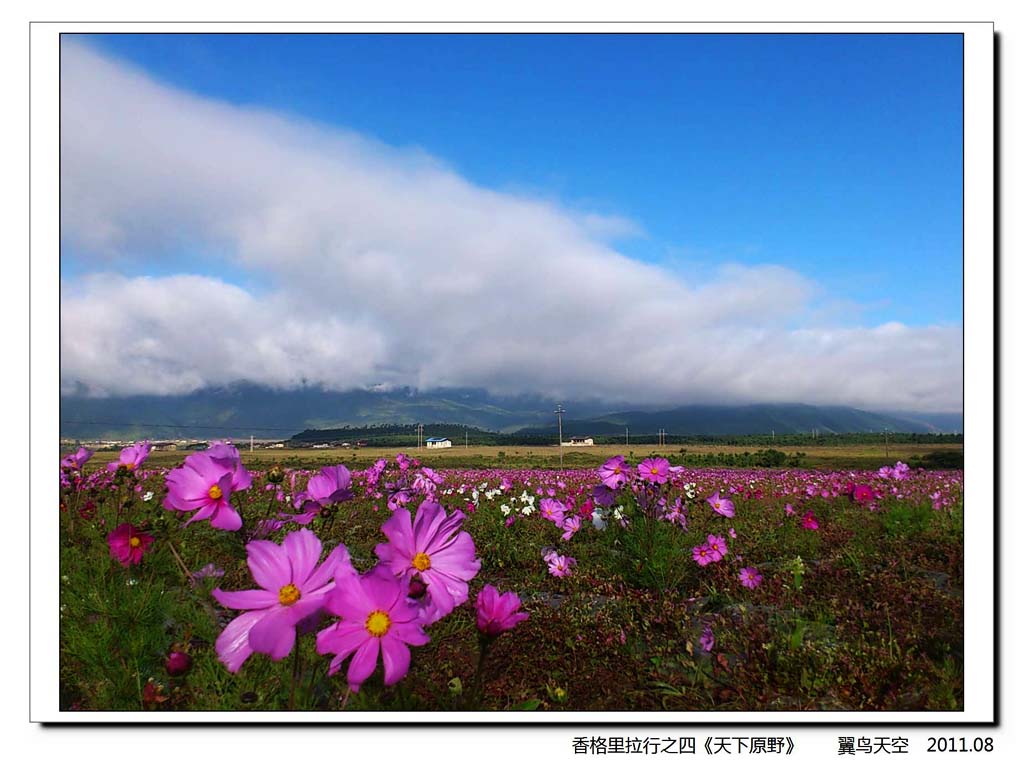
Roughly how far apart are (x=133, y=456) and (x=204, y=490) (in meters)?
1.28

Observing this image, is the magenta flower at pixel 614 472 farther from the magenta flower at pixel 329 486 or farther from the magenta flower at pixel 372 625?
the magenta flower at pixel 372 625

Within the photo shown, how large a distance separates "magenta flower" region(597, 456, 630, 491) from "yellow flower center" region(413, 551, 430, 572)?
5.90 ft

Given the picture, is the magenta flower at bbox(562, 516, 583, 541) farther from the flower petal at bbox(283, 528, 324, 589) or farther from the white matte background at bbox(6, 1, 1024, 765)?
the flower petal at bbox(283, 528, 324, 589)

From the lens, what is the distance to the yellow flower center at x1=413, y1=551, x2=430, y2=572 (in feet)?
3.80

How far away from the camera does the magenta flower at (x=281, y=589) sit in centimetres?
102

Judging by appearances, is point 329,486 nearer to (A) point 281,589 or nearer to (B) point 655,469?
(A) point 281,589

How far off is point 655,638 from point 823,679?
2.06 feet

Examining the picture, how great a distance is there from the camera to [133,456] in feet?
7.47

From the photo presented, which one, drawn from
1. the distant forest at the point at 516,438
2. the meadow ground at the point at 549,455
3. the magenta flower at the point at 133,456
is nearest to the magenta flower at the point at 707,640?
the meadow ground at the point at 549,455

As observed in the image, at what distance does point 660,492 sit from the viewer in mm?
3020
